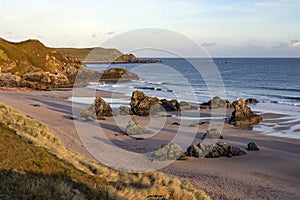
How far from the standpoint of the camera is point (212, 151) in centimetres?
1717

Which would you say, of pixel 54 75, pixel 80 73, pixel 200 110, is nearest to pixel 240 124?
pixel 200 110

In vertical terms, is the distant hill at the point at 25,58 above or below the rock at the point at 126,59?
below

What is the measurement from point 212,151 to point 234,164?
148 cm

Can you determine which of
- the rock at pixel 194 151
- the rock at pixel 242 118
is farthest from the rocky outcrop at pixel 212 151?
the rock at pixel 242 118

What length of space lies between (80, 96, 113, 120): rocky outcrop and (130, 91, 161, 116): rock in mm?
3445

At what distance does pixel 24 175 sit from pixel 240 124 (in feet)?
73.5

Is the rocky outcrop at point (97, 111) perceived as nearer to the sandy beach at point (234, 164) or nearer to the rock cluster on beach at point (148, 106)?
the sandy beach at point (234, 164)

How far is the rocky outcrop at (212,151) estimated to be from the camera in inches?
669

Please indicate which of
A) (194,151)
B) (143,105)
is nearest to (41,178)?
(194,151)

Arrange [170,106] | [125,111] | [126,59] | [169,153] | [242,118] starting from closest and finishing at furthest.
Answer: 1. [169,153]
2. [242,118]
3. [125,111]
4. [170,106]
5. [126,59]

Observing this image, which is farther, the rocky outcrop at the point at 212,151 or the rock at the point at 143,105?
the rock at the point at 143,105

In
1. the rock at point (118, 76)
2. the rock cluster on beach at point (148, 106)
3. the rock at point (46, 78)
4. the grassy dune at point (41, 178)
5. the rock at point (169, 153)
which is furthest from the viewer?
the rock at point (118, 76)

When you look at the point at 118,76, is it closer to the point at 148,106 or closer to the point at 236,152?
the point at 148,106

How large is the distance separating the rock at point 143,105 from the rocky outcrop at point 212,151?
13082 mm
